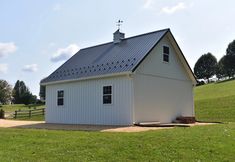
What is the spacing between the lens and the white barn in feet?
58.4

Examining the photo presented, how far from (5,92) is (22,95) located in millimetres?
4519

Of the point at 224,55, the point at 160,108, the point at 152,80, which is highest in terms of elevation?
the point at 224,55

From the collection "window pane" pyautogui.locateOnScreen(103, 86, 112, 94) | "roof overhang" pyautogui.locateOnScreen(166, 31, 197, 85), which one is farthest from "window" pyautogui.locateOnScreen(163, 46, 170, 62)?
"window pane" pyautogui.locateOnScreen(103, 86, 112, 94)

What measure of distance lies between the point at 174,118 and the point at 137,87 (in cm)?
443

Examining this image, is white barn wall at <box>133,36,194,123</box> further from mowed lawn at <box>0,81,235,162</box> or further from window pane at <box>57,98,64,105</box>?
mowed lawn at <box>0,81,235,162</box>

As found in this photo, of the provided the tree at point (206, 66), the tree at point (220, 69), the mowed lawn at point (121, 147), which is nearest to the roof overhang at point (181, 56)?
the mowed lawn at point (121, 147)

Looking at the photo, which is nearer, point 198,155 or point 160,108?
point 198,155

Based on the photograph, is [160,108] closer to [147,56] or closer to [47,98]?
[147,56]

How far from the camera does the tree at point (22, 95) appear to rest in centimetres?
8519

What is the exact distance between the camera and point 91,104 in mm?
19297

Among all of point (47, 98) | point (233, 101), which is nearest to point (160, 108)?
point (47, 98)

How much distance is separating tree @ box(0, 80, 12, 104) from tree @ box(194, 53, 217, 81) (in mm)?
51043

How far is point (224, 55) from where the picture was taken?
8025 centimetres

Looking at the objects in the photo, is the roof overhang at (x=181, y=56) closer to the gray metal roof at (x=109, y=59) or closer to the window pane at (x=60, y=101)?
the gray metal roof at (x=109, y=59)
